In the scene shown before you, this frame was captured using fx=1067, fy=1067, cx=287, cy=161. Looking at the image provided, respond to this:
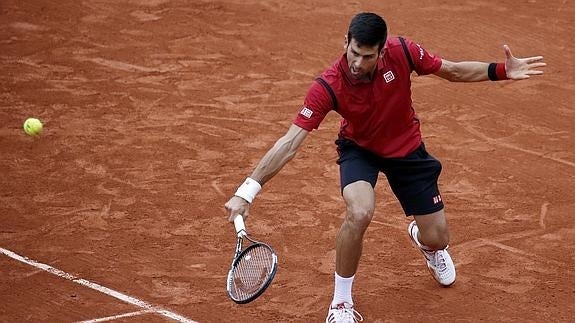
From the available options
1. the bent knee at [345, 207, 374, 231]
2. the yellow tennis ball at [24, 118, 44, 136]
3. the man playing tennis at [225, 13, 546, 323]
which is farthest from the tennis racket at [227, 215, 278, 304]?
the yellow tennis ball at [24, 118, 44, 136]

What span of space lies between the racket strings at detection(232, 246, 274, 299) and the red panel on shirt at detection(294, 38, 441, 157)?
1060 millimetres

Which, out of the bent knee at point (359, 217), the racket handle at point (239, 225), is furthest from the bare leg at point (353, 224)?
the racket handle at point (239, 225)

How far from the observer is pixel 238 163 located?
455 inches

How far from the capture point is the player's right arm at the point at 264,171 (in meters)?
7.14

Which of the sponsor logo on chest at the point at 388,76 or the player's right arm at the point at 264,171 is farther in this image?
the sponsor logo on chest at the point at 388,76

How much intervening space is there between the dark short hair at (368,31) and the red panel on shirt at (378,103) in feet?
1.13

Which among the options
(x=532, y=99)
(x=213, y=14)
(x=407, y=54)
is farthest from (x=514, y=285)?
(x=213, y=14)

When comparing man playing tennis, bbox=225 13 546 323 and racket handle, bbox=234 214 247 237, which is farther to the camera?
man playing tennis, bbox=225 13 546 323

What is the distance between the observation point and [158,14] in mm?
16438

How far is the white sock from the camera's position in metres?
8.20

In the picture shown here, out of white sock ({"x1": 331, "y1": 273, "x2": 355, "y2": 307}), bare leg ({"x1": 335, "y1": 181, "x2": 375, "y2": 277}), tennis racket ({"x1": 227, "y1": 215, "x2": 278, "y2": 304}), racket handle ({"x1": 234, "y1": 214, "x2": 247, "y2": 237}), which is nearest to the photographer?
racket handle ({"x1": 234, "y1": 214, "x2": 247, "y2": 237})

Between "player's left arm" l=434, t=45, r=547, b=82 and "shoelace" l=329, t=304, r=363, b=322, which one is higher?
"player's left arm" l=434, t=45, r=547, b=82

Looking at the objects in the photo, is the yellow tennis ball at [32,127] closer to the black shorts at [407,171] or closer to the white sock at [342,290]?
the black shorts at [407,171]

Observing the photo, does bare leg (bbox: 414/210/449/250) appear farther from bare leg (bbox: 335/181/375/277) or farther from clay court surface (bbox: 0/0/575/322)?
bare leg (bbox: 335/181/375/277)
